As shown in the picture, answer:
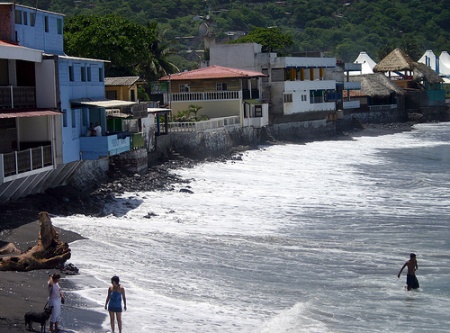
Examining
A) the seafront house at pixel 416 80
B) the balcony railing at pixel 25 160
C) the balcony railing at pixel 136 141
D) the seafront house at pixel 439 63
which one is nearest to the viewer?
the balcony railing at pixel 25 160

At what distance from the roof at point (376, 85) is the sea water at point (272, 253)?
140 feet

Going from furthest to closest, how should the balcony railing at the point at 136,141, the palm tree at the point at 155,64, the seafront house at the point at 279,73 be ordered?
the seafront house at the point at 279,73 < the palm tree at the point at 155,64 < the balcony railing at the point at 136,141

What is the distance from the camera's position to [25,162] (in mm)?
25750

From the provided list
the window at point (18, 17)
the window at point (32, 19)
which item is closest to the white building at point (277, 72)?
the window at point (32, 19)

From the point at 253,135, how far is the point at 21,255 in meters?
34.1

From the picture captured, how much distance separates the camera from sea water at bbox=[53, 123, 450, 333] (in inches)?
755

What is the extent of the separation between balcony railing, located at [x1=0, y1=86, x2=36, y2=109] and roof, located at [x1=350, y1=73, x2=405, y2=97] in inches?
2266

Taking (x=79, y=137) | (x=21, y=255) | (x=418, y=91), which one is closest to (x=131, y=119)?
(x=79, y=137)

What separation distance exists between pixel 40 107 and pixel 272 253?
26.7 ft

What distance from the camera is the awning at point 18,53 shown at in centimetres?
2491

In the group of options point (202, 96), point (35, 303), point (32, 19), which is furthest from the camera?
point (202, 96)

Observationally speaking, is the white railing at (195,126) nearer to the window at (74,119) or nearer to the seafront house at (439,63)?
the window at (74,119)

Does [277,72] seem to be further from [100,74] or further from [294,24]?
[294,24]

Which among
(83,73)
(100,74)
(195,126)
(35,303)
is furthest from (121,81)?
(35,303)
